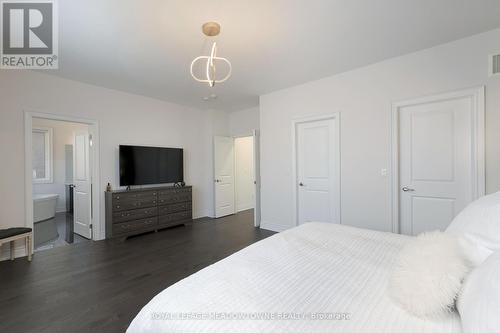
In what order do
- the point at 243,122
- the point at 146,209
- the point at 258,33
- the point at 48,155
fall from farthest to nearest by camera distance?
the point at 48,155 → the point at 243,122 → the point at 146,209 → the point at 258,33

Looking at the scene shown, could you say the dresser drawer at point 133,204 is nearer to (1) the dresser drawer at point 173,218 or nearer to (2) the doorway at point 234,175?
(1) the dresser drawer at point 173,218

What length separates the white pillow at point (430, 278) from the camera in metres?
0.81

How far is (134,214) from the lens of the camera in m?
3.96

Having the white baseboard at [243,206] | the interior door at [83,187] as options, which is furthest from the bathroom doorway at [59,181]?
the white baseboard at [243,206]

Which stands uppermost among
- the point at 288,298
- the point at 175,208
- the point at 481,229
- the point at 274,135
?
the point at 274,135

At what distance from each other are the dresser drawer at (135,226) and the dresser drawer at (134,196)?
40cm

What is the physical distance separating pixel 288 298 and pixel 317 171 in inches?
119

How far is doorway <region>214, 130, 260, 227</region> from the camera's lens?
537 centimetres

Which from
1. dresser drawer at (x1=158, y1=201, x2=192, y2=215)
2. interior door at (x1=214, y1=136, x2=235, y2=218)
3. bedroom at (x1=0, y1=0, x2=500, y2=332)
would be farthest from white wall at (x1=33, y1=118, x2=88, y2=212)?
interior door at (x1=214, y1=136, x2=235, y2=218)

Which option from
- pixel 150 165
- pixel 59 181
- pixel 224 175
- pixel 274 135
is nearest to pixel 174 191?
pixel 150 165

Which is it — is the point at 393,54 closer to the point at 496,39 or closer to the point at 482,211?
the point at 496,39

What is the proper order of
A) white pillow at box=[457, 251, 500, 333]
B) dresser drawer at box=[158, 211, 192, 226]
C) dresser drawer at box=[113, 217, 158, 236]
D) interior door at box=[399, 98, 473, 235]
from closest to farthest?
white pillow at box=[457, 251, 500, 333], interior door at box=[399, 98, 473, 235], dresser drawer at box=[113, 217, 158, 236], dresser drawer at box=[158, 211, 192, 226]

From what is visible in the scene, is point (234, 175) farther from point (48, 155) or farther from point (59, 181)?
point (48, 155)

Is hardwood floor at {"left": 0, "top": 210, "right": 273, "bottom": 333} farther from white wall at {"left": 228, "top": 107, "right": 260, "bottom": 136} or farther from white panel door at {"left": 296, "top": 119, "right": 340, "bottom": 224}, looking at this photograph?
white wall at {"left": 228, "top": 107, "right": 260, "bottom": 136}
